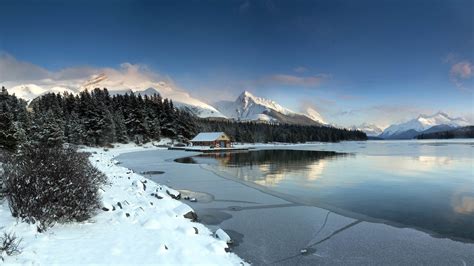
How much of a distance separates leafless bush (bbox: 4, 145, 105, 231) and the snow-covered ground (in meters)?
0.31

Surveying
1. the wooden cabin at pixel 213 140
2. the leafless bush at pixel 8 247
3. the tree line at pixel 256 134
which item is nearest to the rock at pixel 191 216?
the leafless bush at pixel 8 247

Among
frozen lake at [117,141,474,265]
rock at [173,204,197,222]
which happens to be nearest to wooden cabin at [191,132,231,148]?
frozen lake at [117,141,474,265]

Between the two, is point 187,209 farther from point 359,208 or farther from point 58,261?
point 359,208

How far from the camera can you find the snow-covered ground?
718cm

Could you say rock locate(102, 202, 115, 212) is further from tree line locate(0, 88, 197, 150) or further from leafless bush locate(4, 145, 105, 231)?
tree line locate(0, 88, 197, 150)

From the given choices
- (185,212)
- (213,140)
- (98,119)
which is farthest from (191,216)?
(213,140)

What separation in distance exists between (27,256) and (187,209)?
24.3ft

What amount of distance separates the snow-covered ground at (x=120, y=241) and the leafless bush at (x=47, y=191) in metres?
0.31

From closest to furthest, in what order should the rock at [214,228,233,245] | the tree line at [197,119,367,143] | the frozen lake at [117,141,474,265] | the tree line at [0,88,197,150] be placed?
the frozen lake at [117,141,474,265] → the rock at [214,228,233,245] → the tree line at [0,88,197,150] → the tree line at [197,119,367,143]

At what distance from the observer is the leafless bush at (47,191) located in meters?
8.78

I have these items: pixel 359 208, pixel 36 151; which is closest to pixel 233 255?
pixel 36 151

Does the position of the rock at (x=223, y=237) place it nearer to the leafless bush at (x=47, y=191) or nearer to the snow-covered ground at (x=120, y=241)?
the snow-covered ground at (x=120, y=241)

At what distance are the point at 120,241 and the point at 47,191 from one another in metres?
2.80

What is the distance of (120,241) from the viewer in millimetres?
8570
